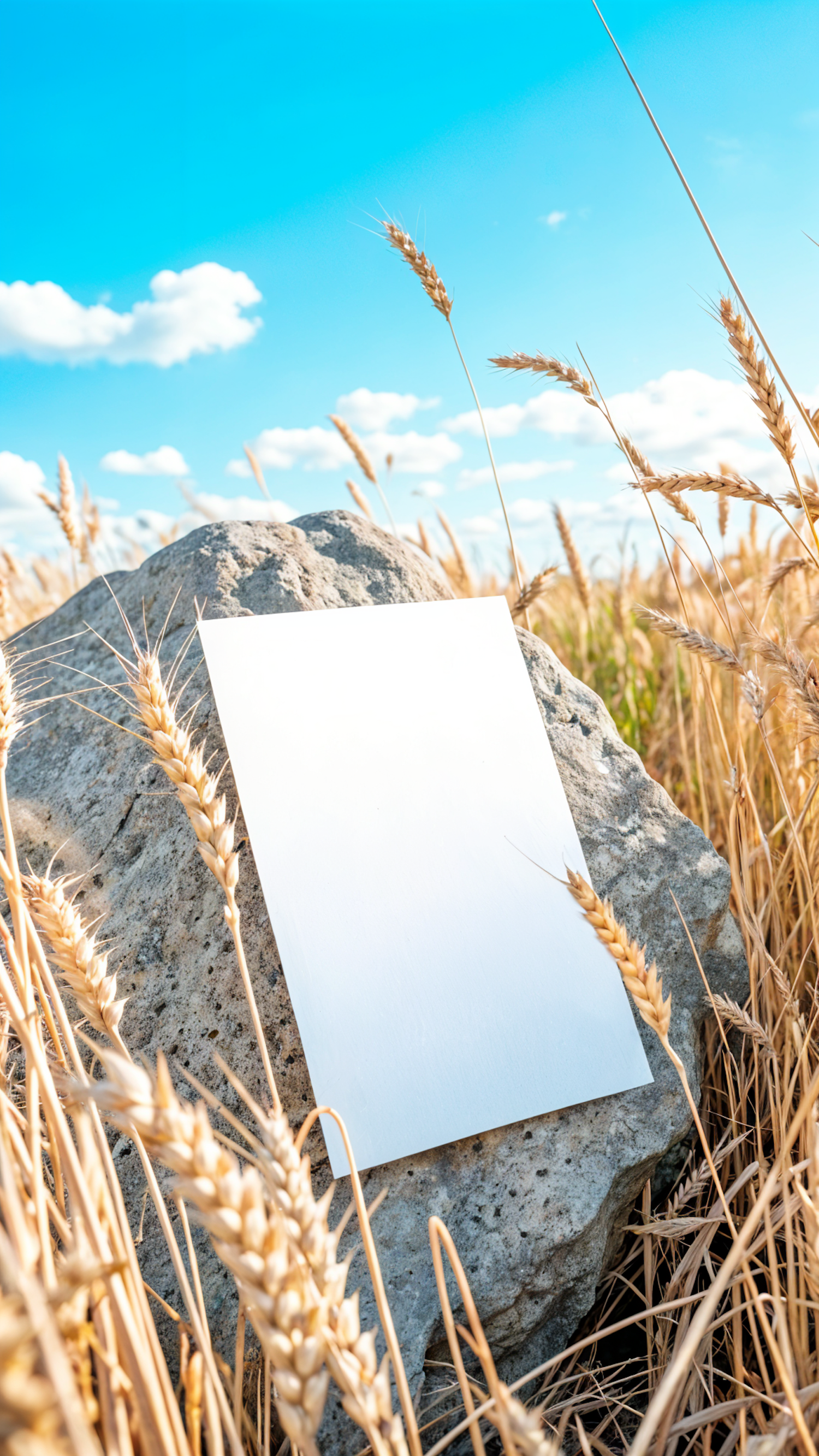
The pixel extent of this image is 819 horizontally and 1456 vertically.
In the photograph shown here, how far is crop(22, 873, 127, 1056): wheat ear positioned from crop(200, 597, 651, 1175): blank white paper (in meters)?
0.31

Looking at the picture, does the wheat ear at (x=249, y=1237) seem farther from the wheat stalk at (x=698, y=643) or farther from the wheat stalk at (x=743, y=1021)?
the wheat stalk at (x=698, y=643)

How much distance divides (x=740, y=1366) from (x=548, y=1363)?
0.23 metres

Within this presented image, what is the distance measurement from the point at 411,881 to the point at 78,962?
20.9 inches

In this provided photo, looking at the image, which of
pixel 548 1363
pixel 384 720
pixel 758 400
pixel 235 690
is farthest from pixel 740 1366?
pixel 758 400

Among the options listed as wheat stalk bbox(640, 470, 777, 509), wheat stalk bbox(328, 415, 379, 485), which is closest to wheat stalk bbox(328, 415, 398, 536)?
wheat stalk bbox(328, 415, 379, 485)

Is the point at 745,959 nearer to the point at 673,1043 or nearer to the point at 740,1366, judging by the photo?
the point at 673,1043

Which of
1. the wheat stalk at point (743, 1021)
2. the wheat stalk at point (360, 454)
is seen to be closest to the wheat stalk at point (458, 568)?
the wheat stalk at point (360, 454)

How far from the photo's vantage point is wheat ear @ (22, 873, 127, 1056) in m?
0.81

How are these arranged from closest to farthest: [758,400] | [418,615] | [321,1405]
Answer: [321,1405] → [758,400] → [418,615]

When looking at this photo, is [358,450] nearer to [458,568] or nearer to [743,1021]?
[458,568]

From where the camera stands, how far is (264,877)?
3.72ft

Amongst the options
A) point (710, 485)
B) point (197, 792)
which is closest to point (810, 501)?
point (710, 485)

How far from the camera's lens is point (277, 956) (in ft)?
3.91

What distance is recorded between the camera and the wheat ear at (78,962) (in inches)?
32.0
